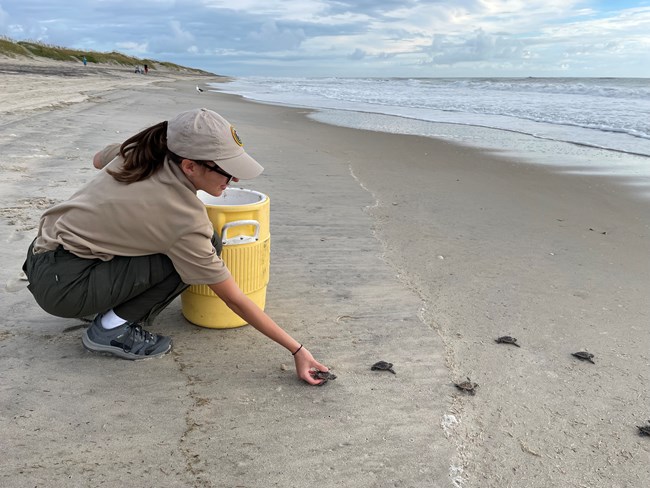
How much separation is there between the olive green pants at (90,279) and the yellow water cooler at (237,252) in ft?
0.59

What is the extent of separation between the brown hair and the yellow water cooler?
422 millimetres

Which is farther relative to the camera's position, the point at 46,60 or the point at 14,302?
the point at 46,60

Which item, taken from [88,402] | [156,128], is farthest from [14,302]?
[156,128]

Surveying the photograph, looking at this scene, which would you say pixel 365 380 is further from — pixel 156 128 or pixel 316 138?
pixel 316 138

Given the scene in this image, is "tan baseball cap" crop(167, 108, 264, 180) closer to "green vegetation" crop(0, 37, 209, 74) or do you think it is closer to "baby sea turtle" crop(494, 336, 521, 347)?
"baby sea turtle" crop(494, 336, 521, 347)

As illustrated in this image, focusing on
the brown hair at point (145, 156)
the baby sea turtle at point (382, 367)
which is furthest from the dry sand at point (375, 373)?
the brown hair at point (145, 156)

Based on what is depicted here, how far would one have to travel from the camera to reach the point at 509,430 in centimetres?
208

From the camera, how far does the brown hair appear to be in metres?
2.03

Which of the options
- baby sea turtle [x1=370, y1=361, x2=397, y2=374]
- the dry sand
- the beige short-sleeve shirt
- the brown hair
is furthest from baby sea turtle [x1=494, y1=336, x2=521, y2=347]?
the brown hair

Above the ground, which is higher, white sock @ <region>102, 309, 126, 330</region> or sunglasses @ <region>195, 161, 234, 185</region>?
sunglasses @ <region>195, 161, 234, 185</region>

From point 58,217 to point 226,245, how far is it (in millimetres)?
705

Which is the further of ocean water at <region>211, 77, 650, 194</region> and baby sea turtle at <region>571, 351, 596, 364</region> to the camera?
ocean water at <region>211, 77, 650, 194</region>

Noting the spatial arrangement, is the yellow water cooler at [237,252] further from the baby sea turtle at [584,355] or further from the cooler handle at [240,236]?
the baby sea turtle at [584,355]

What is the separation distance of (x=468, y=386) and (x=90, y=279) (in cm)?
165
